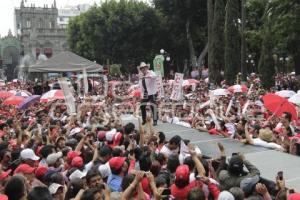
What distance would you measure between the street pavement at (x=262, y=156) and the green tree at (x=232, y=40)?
1940 cm

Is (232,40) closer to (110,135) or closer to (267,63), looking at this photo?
(267,63)

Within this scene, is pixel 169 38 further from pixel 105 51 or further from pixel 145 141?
pixel 145 141

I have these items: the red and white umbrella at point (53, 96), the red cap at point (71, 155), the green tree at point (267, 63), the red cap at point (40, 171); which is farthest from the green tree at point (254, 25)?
the red cap at point (40, 171)

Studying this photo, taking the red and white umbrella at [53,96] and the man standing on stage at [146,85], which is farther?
the red and white umbrella at [53,96]

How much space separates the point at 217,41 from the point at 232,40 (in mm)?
2654

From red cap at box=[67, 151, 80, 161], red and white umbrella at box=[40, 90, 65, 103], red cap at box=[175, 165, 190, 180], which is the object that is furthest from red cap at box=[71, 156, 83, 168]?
red and white umbrella at box=[40, 90, 65, 103]

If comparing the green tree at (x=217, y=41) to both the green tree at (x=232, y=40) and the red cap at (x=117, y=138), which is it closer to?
the green tree at (x=232, y=40)

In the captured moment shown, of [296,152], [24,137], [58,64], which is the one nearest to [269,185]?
[296,152]

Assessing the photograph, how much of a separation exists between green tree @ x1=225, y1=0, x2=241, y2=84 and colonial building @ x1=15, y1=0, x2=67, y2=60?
55.8 metres

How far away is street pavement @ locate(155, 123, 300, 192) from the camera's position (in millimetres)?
7062

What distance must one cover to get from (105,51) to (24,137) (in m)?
39.5

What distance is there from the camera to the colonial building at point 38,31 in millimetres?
87000

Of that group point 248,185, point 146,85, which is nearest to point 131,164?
point 248,185

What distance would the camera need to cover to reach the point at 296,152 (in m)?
8.38
